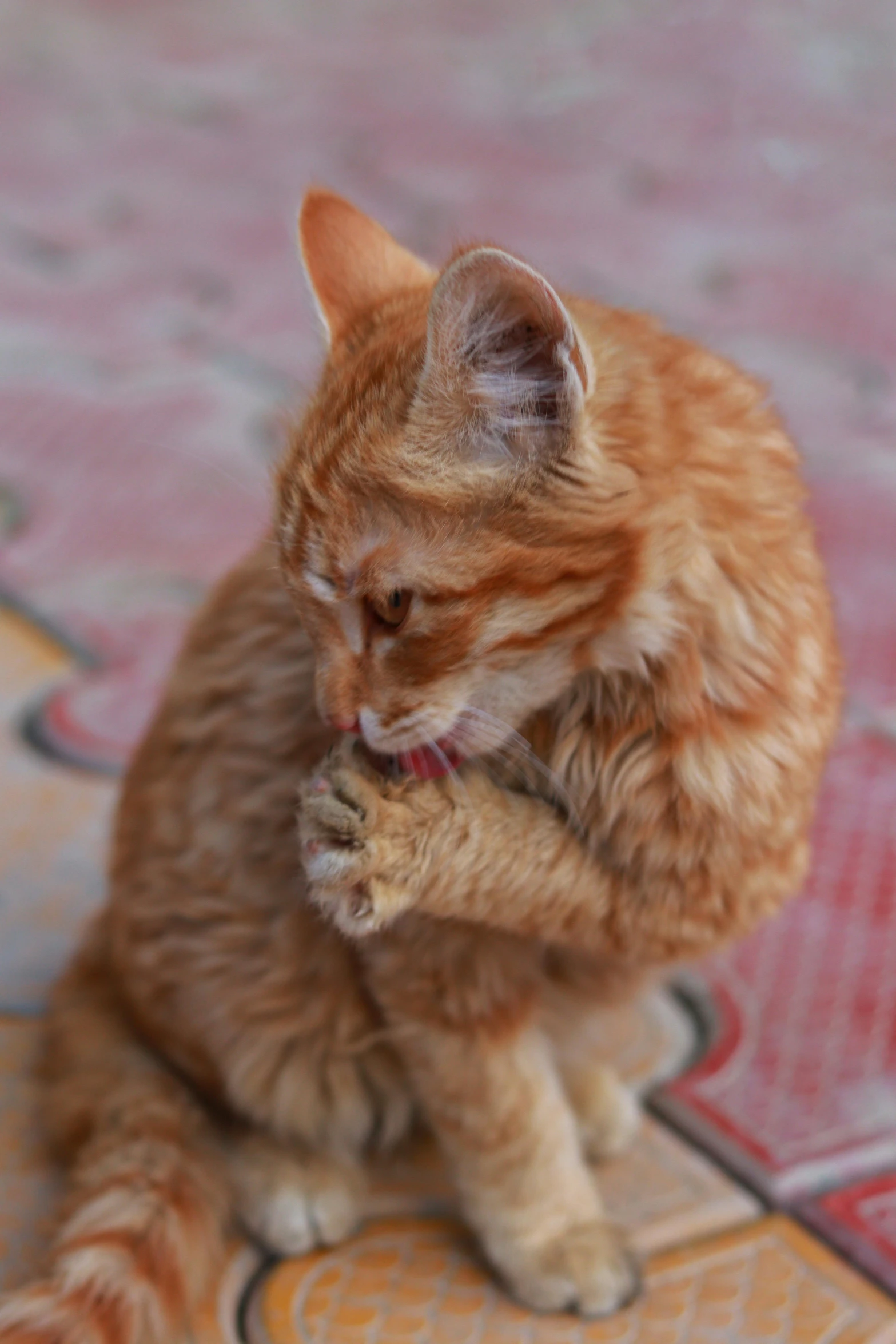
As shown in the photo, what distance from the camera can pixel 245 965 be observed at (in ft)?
5.07

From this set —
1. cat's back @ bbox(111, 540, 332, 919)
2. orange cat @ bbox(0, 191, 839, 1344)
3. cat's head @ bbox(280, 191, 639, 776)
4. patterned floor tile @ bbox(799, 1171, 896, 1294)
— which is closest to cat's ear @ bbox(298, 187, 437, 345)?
orange cat @ bbox(0, 191, 839, 1344)

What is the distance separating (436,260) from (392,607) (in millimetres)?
2927

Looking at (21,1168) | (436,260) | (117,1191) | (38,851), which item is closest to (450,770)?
(117,1191)

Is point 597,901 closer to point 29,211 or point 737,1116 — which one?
point 737,1116

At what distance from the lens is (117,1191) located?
1.43 m

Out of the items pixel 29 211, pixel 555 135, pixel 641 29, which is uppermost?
pixel 641 29

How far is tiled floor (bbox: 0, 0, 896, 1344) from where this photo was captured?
1.57 m

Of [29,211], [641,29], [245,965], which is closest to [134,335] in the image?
[29,211]

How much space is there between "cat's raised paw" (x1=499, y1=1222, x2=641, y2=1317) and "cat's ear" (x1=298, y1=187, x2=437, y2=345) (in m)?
0.95

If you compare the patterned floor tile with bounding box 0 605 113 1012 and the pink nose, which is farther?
the patterned floor tile with bounding box 0 605 113 1012

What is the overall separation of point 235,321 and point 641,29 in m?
3.12

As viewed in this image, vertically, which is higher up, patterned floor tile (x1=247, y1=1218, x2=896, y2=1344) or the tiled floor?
the tiled floor

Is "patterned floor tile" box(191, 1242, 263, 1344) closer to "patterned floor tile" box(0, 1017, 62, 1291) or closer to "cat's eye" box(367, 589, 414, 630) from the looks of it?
"patterned floor tile" box(0, 1017, 62, 1291)

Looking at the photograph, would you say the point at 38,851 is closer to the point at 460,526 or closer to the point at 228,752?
the point at 228,752
